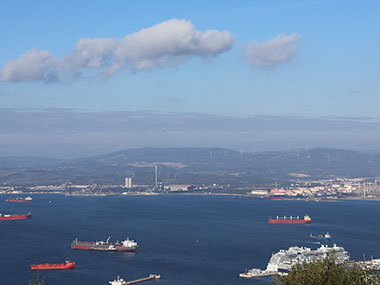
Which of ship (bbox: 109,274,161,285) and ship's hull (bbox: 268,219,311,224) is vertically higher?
ship (bbox: 109,274,161,285)

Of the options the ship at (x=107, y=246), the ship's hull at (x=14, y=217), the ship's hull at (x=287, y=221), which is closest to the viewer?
the ship at (x=107, y=246)

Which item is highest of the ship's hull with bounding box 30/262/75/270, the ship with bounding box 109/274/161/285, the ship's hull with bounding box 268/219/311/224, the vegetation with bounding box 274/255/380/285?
the vegetation with bounding box 274/255/380/285

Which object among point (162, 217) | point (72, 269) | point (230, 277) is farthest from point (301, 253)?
point (162, 217)

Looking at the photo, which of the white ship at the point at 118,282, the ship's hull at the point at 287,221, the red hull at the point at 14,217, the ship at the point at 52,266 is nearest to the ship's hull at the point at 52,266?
the ship at the point at 52,266

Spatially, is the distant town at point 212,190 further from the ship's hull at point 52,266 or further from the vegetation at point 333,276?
the vegetation at point 333,276

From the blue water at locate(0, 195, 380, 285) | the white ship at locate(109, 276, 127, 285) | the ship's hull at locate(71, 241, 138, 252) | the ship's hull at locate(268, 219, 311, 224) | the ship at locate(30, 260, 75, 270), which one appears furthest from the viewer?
the ship's hull at locate(268, 219, 311, 224)

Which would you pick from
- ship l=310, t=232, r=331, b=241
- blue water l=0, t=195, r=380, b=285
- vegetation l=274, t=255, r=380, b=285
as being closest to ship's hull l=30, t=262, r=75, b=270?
blue water l=0, t=195, r=380, b=285

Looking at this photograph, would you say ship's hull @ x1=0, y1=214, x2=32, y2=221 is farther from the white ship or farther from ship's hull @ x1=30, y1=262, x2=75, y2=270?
the white ship

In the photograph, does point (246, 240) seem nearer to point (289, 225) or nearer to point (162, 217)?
point (289, 225)

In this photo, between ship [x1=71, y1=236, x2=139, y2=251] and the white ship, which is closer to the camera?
the white ship
